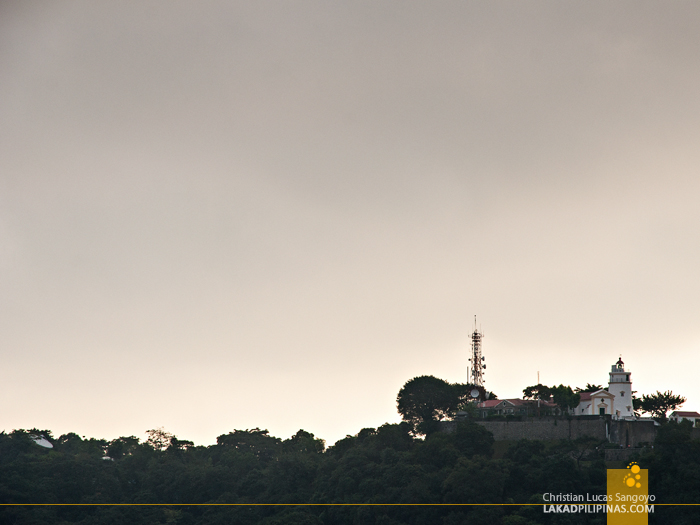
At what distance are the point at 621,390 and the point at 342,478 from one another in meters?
22.3

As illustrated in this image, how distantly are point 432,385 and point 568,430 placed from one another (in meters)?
12.4

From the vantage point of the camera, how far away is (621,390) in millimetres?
60344

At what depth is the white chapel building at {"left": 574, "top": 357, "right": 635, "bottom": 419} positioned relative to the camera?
60.2 meters

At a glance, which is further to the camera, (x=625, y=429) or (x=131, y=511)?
(x=131, y=511)

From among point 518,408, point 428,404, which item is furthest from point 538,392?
point 428,404

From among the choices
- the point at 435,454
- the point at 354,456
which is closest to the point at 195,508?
the point at 354,456

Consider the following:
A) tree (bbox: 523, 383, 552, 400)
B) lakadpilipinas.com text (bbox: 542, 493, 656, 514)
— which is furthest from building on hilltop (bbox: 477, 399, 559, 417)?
lakadpilipinas.com text (bbox: 542, 493, 656, 514)

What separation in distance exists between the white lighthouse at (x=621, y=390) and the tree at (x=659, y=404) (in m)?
2.18

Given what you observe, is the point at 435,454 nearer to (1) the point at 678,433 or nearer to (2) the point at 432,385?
(2) the point at 432,385

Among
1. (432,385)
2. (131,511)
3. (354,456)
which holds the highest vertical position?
(432,385)

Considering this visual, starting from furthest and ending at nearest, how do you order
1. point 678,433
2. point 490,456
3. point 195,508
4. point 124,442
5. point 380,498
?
1. point 124,442
2. point 195,508
3. point 490,456
4. point 380,498
5. point 678,433

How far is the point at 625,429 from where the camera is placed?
5819 cm

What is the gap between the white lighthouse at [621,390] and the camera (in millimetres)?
60156

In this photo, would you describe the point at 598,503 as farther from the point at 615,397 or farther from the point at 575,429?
the point at 615,397
